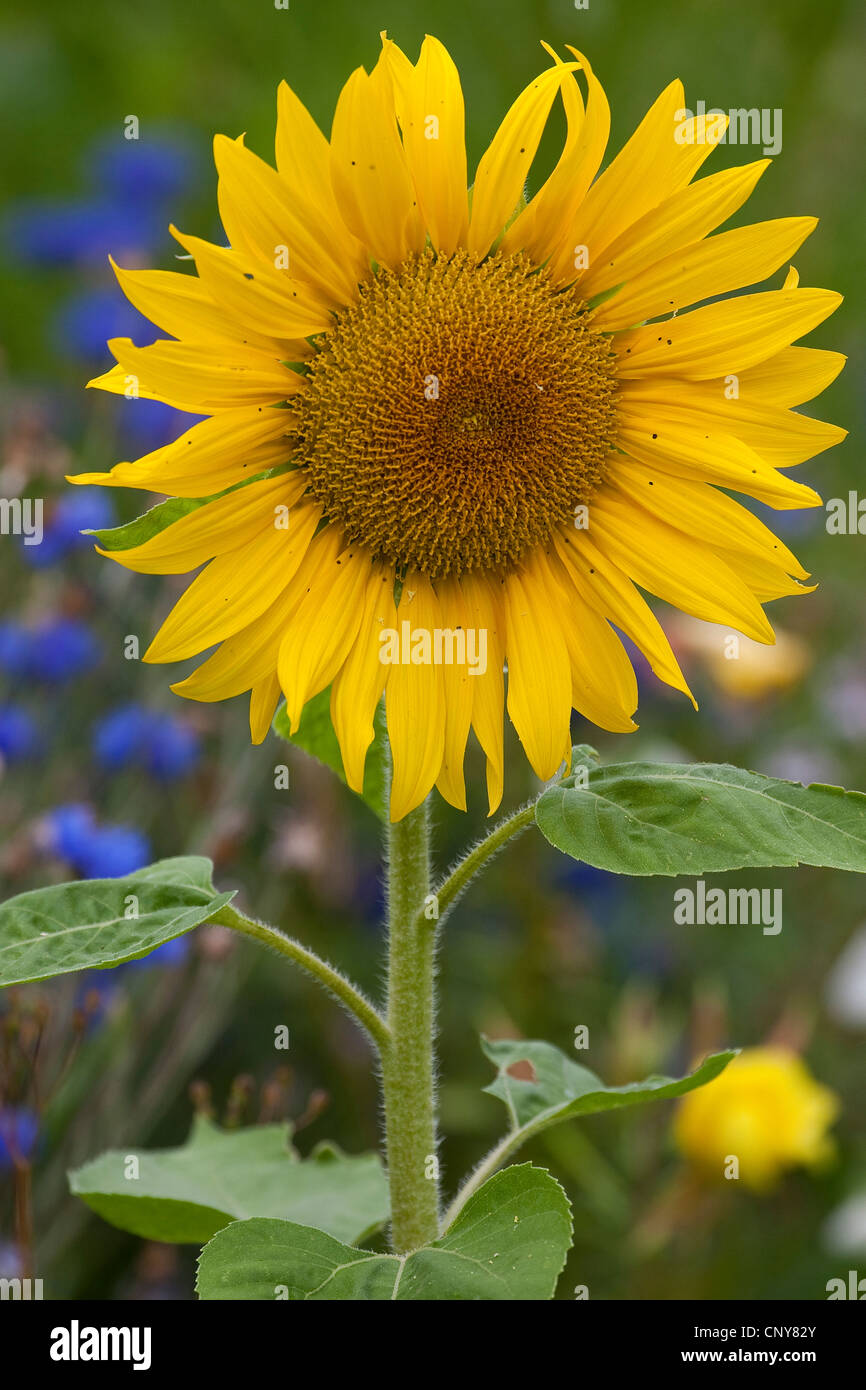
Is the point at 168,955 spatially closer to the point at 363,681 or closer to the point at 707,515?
the point at 363,681

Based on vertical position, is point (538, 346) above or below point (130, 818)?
above

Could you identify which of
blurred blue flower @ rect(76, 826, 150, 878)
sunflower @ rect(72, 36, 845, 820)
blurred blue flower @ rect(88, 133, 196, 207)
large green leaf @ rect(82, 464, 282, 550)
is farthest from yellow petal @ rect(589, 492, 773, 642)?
blurred blue flower @ rect(88, 133, 196, 207)

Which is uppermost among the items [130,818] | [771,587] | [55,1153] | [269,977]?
[771,587]

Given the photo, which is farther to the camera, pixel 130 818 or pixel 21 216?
pixel 21 216

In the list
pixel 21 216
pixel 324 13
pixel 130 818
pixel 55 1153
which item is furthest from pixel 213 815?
pixel 324 13

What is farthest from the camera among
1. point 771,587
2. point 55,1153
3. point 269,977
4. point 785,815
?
point 269,977

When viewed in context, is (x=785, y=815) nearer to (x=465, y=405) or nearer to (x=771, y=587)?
(x=771, y=587)

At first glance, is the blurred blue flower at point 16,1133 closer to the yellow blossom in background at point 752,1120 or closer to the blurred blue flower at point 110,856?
the blurred blue flower at point 110,856

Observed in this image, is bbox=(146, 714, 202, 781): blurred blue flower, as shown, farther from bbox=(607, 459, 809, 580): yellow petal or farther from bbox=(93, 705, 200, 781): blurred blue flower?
bbox=(607, 459, 809, 580): yellow petal
